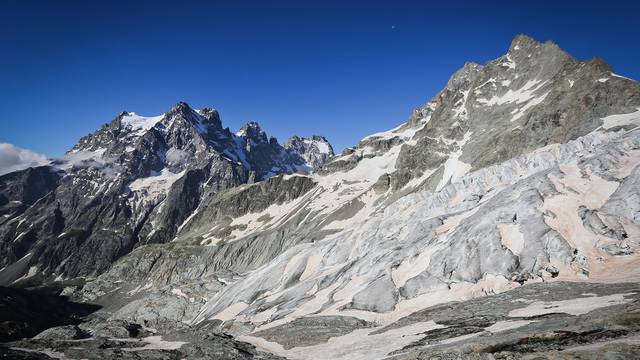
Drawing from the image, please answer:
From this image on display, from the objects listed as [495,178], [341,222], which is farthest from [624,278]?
[341,222]

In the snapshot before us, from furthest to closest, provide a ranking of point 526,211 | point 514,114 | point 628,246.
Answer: point 514,114 < point 526,211 < point 628,246

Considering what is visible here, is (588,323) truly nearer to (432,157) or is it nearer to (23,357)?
(23,357)

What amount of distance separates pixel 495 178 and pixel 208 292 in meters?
91.5

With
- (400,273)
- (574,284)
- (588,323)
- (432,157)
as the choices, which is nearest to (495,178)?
(400,273)

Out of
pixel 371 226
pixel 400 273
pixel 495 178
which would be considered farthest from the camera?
pixel 371 226

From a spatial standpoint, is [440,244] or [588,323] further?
[440,244]

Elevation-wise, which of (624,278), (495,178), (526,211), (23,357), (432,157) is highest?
(432,157)

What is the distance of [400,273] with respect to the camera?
55.8m

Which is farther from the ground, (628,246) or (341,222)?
(341,222)

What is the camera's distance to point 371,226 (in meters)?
94.4

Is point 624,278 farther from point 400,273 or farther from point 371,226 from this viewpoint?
point 371,226

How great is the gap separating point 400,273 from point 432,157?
139167 millimetres

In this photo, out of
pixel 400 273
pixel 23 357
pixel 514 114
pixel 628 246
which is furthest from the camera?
pixel 514 114

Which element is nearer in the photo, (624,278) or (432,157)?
(624,278)
